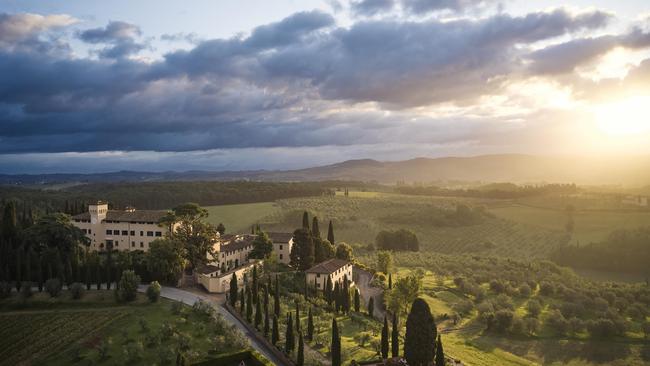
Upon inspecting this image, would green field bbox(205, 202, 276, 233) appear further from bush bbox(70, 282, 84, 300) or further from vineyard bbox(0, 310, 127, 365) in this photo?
vineyard bbox(0, 310, 127, 365)

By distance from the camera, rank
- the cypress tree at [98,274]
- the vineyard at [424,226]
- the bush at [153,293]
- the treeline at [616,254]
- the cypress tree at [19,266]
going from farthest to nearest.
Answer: the vineyard at [424,226] → the treeline at [616,254] → the cypress tree at [98,274] → the cypress tree at [19,266] → the bush at [153,293]

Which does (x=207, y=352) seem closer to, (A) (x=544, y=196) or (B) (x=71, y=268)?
(B) (x=71, y=268)

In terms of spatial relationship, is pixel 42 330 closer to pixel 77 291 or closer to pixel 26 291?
pixel 77 291

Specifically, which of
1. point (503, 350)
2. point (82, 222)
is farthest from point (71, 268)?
point (503, 350)

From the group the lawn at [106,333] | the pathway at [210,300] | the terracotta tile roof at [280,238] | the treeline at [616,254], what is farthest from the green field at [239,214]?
the treeline at [616,254]

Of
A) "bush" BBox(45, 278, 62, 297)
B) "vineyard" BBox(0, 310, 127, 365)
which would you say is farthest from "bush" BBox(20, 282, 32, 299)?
"vineyard" BBox(0, 310, 127, 365)

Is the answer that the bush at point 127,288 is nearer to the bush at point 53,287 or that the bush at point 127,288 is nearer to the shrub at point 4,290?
the bush at point 53,287

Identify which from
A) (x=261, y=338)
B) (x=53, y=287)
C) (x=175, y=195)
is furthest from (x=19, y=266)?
(x=175, y=195)
